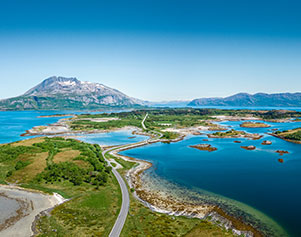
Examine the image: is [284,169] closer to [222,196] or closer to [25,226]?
[222,196]

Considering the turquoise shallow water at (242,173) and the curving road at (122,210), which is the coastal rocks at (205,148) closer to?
the turquoise shallow water at (242,173)

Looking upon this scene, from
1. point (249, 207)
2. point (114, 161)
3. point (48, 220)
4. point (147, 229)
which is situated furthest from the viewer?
point (114, 161)

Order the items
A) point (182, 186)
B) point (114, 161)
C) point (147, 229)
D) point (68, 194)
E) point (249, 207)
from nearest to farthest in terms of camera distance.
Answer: point (147, 229)
point (249, 207)
point (68, 194)
point (182, 186)
point (114, 161)

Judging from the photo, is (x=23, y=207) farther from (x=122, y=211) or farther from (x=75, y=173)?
(x=122, y=211)

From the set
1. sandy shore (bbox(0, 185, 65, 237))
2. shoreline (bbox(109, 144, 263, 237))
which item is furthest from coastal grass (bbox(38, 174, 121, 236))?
shoreline (bbox(109, 144, 263, 237))

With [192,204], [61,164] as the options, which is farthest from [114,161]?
[192,204]

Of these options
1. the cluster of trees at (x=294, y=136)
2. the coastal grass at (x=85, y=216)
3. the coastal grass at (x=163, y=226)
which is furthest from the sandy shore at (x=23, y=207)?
the cluster of trees at (x=294, y=136)

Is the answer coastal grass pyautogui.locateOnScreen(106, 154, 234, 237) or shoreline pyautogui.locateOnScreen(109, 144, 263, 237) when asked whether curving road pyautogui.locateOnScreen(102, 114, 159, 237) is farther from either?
shoreline pyautogui.locateOnScreen(109, 144, 263, 237)

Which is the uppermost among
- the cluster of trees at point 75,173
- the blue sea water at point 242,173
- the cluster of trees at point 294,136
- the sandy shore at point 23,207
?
the cluster of trees at point 294,136
